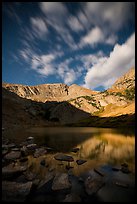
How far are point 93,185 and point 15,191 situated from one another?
6.43 meters

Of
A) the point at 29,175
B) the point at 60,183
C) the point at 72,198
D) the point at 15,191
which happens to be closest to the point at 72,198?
the point at 72,198

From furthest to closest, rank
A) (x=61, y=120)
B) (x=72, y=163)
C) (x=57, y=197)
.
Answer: (x=61, y=120) < (x=72, y=163) < (x=57, y=197)

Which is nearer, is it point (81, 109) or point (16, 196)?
point (16, 196)

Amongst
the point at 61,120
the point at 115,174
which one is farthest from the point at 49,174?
the point at 61,120

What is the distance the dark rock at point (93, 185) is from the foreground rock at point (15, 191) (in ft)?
15.8

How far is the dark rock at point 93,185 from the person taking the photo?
426 inches

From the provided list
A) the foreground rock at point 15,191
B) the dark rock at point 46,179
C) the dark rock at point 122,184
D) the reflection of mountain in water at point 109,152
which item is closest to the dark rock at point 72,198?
the dark rock at point 46,179

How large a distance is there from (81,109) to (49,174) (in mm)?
167407

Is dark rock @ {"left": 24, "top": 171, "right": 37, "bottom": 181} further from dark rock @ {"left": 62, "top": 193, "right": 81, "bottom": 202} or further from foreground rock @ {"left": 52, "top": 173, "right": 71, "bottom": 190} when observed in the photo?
dark rock @ {"left": 62, "top": 193, "right": 81, "bottom": 202}

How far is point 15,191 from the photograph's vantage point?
1033 cm

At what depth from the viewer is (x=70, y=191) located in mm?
10852

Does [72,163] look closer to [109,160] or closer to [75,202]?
[109,160]

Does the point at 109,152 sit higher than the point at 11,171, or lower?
lower

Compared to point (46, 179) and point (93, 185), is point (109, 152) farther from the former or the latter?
point (46, 179)
